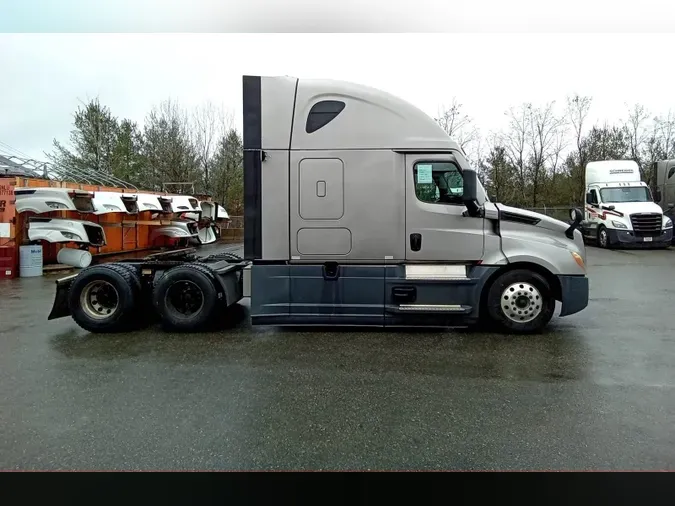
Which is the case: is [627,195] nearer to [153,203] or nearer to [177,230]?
[177,230]

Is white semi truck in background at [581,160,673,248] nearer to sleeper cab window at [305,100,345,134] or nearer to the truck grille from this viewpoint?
the truck grille

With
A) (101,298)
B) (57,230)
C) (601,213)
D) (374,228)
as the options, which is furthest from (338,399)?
(601,213)

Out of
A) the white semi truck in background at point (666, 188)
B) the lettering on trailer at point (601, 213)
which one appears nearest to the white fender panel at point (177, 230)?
the lettering on trailer at point (601, 213)

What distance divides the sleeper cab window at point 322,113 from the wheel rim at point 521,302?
3.40m

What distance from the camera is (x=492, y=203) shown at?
22.6 feet

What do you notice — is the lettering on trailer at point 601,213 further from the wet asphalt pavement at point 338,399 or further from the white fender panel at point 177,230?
the white fender panel at point 177,230

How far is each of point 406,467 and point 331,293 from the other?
3.65m

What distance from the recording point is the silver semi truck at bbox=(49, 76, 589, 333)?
21.6 ft

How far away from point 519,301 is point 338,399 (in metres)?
3.39

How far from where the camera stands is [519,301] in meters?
6.60

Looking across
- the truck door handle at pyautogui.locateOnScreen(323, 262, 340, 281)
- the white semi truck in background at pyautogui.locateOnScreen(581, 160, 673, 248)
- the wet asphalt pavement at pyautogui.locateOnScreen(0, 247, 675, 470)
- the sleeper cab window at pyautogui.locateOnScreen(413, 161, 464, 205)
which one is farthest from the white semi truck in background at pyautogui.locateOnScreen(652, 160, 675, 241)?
the truck door handle at pyautogui.locateOnScreen(323, 262, 340, 281)

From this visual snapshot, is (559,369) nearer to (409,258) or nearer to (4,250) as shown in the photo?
(409,258)

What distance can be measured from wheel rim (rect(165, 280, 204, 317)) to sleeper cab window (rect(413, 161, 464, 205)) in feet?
11.4


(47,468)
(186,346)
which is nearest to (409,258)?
(186,346)
